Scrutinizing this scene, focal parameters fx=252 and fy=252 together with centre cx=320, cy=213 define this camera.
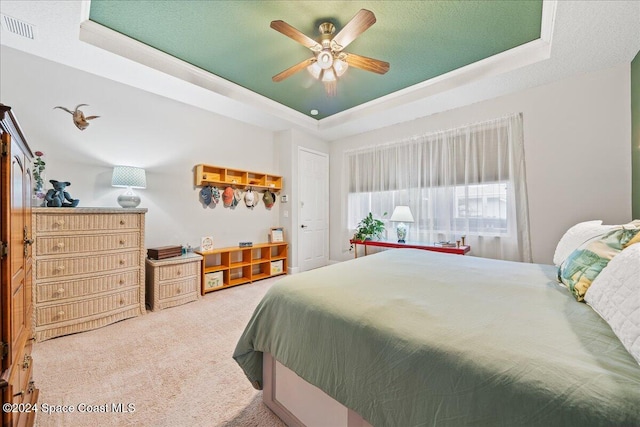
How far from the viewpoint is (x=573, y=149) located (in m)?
2.87

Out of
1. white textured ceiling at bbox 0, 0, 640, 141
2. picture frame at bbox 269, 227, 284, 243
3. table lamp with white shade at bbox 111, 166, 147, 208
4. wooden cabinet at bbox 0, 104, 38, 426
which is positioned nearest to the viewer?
wooden cabinet at bbox 0, 104, 38, 426

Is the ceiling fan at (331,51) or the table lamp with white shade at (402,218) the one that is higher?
the ceiling fan at (331,51)

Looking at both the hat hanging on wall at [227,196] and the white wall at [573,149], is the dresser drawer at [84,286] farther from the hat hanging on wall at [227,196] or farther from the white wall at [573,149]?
the white wall at [573,149]

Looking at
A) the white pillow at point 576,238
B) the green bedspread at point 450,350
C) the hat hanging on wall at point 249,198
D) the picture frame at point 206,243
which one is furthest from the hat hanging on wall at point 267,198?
the white pillow at point 576,238

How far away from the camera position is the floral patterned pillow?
113 centimetres

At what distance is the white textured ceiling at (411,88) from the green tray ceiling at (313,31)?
153 mm

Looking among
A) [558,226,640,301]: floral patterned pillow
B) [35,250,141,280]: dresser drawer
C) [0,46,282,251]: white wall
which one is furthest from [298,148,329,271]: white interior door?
[558,226,640,301]: floral patterned pillow

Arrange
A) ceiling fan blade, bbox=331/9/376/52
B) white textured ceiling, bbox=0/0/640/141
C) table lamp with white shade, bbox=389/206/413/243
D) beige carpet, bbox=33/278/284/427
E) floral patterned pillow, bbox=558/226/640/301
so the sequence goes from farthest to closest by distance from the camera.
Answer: table lamp with white shade, bbox=389/206/413/243 < white textured ceiling, bbox=0/0/640/141 < ceiling fan blade, bbox=331/9/376/52 < beige carpet, bbox=33/278/284/427 < floral patterned pillow, bbox=558/226/640/301

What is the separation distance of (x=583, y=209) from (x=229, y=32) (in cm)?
418

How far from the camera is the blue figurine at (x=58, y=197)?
234 cm

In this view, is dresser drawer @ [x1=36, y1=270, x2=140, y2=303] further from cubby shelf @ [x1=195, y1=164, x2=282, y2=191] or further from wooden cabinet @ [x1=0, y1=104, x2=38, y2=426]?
cubby shelf @ [x1=195, y1=164, x2=282, y2=191]

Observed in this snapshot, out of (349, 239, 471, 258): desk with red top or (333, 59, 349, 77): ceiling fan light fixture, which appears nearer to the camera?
(333, 59, 349, 77): ceiling fan light fixture

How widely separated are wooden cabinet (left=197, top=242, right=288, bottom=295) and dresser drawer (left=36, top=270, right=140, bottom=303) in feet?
2.88

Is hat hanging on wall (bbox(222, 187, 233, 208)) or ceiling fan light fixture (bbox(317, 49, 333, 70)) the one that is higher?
ceiling fan light fixture (bbox(317, 49, 333, 70))
